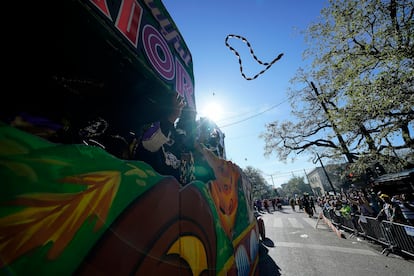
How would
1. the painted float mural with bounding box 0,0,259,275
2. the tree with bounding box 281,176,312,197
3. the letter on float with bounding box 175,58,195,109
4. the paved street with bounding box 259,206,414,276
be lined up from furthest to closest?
the tree with bounding box 281,176,312,197
the paved street with bounding box 259,206,414,276
the letter on float with bounding box 175,58,195,109
the painted float mural with bounding box 0,0,259,275

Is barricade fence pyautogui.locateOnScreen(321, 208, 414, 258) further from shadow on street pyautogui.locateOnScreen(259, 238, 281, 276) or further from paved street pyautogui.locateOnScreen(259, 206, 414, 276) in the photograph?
shadow on street pyautogui.locateOnScreen(259, 238, 281, 276)

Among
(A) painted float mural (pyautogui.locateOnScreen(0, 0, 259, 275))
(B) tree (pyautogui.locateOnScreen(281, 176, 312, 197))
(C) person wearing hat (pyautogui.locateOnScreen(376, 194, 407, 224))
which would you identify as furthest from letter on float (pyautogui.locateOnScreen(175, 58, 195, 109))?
(B) tree (pyautogui.locateOnScreen(281, 176, 312, 197))

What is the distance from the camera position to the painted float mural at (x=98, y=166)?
0.91m

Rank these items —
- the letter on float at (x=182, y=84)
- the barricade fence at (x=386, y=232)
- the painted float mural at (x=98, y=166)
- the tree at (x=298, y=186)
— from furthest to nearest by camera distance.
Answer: the tree at (x=298, y=186) → the barricade fence at (x=386, y=232) → the letter on float at (x=182, y=84) → the painted float mural at (x=98, y=166)

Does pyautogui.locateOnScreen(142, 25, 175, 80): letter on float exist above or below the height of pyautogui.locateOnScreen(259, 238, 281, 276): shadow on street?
above

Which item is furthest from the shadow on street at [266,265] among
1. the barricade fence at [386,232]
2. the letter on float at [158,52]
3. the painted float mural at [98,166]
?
the letter on float at [158,52]

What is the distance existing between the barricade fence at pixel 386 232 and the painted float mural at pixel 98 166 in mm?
7361

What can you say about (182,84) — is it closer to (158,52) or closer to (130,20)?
(158,52)

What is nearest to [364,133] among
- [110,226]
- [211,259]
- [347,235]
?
[347,235]

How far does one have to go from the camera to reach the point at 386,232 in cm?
714

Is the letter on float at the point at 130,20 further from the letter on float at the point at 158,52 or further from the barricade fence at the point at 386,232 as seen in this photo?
the barricade fence at the point at 386,232

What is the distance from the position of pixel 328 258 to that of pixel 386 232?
2.65 metres

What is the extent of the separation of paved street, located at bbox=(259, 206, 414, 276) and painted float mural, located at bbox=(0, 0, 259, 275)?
497 centimetres

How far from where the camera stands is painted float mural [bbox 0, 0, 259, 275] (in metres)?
0.91
